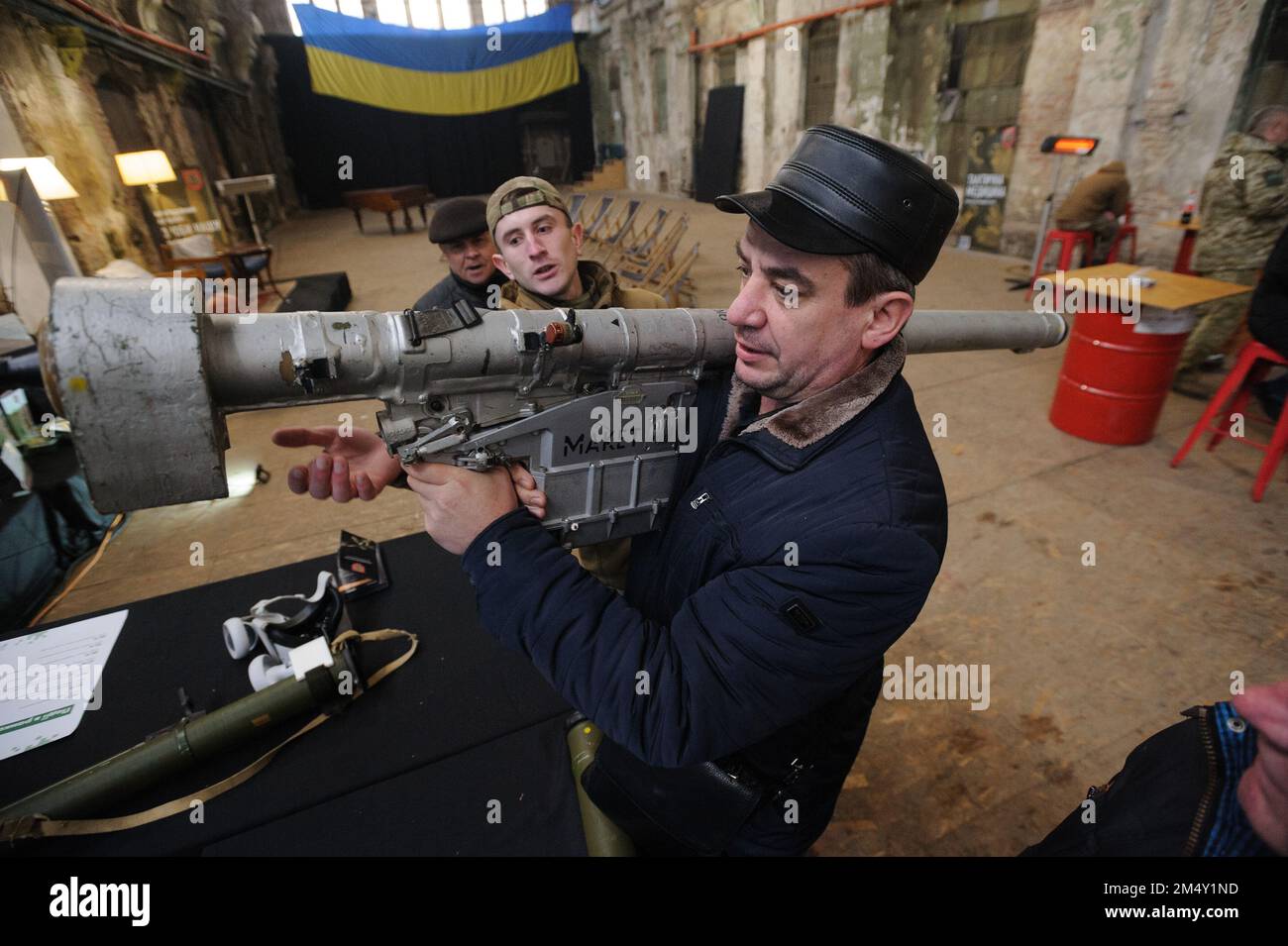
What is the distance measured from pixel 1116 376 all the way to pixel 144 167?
9843 millimetres

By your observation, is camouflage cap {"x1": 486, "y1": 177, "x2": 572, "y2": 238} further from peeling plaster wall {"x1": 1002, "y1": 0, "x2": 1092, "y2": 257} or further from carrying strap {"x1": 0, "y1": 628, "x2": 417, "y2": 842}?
peeling plaster wall {"x1": 1002, "y1": 0, "x2": 1092, "y2": 257}

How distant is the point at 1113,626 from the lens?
2.75 m

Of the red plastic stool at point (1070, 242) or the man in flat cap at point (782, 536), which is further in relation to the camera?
the red plastic stool at point (1070, 242)

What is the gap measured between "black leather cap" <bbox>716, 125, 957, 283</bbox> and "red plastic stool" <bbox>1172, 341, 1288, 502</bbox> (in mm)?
3722

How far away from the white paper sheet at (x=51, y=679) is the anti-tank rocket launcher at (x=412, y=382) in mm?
1195

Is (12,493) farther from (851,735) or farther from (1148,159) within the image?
(1148,159)

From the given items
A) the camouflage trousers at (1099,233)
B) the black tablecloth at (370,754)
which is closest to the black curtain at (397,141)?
the camouflage trousers at (1099,233)

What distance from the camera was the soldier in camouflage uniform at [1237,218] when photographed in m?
Result: 4.49

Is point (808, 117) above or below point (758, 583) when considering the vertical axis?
above

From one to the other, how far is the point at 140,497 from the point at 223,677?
1.08 meters

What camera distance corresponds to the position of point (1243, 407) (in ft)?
13.0

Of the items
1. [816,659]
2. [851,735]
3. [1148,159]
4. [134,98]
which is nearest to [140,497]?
[816,659]
